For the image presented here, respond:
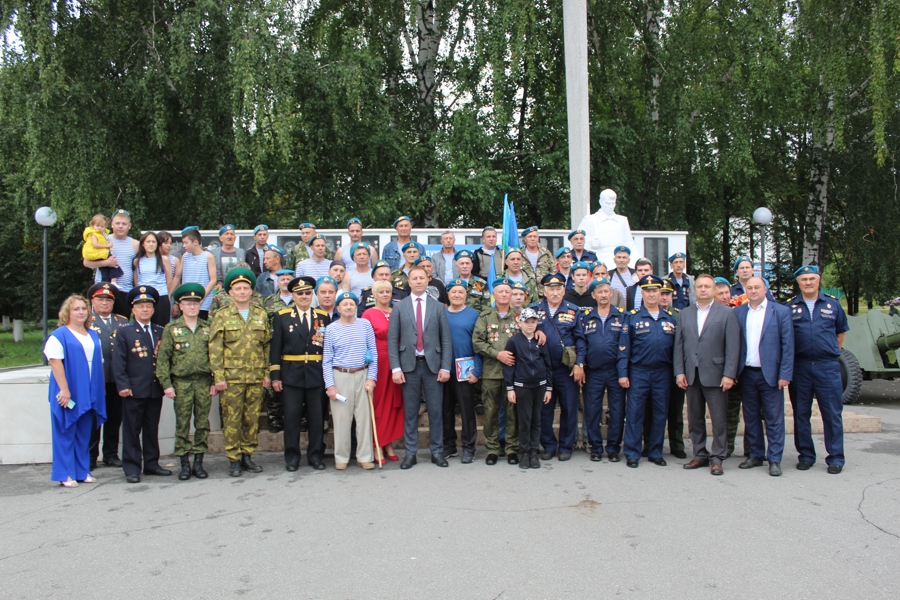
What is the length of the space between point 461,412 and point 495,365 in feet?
2.05

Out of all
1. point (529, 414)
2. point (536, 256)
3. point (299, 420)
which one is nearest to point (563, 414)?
point (529, 414)

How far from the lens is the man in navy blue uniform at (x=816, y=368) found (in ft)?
20.4

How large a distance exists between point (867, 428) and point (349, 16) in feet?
50.5

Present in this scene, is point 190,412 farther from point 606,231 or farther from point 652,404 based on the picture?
point 606,231

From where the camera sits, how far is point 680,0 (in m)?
18.1

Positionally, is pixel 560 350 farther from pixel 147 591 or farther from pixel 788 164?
pixel 788 164

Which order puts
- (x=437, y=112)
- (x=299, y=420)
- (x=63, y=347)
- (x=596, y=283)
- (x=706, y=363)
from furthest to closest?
(x=437, y=112) → (x=596, y=283) → (x=299, y=420) → (x=706, y=363) → (x=63, y=347)

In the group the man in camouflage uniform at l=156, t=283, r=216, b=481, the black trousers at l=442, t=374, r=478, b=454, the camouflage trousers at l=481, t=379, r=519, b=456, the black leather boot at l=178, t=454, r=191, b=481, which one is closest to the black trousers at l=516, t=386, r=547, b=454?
the camouflage trousers at l=481, t=379, r=519, b=456

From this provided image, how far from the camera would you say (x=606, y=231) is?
10875 millimetres

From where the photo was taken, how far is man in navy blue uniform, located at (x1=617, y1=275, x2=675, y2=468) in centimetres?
654

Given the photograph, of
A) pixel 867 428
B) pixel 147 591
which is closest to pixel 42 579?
pixel 147 591

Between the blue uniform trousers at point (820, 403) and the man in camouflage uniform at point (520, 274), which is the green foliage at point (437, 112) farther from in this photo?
the blue uniform trousers at point (820, 403)

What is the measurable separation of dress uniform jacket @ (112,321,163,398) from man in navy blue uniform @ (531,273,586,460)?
371 centimetres

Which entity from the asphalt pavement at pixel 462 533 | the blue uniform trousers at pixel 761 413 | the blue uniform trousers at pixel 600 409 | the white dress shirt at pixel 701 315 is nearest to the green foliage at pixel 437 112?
the blue uniform trousers at pixel 600 409
